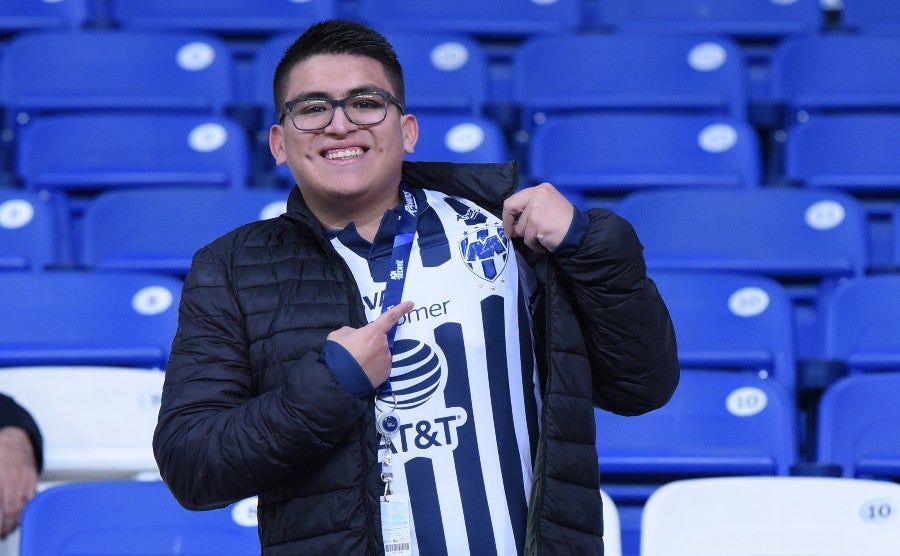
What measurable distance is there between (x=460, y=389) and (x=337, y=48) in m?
0.44

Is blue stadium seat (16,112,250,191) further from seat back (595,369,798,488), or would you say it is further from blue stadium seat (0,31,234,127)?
seat back (595,369,798,488)

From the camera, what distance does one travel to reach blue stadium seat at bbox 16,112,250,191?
3.10 metres

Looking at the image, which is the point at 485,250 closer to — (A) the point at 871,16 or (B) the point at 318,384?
(B) the point at 318,384

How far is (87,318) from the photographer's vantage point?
2578 mm

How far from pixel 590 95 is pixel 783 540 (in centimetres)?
167

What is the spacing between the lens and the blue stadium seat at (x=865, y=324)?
8.41 ft

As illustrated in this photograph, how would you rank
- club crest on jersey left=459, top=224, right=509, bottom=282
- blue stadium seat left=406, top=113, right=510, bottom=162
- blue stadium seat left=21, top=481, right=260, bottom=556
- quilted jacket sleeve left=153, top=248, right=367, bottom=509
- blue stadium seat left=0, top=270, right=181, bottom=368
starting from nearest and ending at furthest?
1. quilted jacket sleeve left=153, top=248, right=367, bottom=509
2. club crest on jersey left=459, top=224, right=509, bottom=282
3. blue stadium seat left=21, top=481, right=260, bottom=556
4. blue stadium seat left=0, top=270, right=181, bottom=368
5. blue stadium seat left=406, top=113, right=510, bottom=162

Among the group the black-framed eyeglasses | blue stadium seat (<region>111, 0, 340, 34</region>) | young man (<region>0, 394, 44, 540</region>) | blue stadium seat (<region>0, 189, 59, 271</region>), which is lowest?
young man (<region>0, 394, 44, 540</region>)

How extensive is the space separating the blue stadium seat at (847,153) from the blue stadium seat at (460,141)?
2.51ft

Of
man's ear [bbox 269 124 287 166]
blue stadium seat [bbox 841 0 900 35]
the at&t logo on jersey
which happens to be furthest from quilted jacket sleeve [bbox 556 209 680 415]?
blue stadium seat [bbox 841 0 900 35]

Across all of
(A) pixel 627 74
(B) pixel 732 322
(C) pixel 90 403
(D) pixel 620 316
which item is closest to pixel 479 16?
(A) pixel 627 74

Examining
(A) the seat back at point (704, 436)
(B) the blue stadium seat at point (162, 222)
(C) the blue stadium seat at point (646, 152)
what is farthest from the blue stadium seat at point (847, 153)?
(B) the blue stadium seat at point (162, 222)

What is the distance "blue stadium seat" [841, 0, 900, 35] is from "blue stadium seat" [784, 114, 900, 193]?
58cm

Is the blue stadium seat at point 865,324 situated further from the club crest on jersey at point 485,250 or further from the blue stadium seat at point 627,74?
the club crest on jersey at point 485,250
